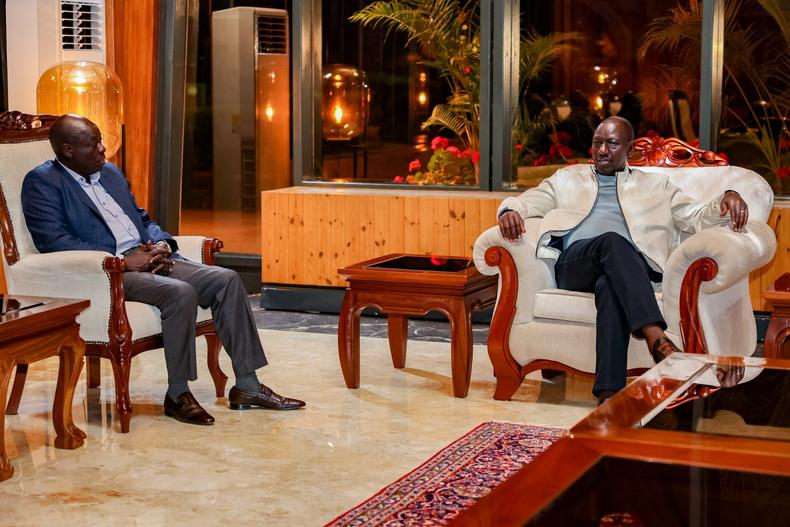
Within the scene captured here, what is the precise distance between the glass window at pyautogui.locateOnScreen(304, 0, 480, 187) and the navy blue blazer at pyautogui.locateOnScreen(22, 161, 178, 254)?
9.05ft

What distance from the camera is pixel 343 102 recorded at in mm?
7172

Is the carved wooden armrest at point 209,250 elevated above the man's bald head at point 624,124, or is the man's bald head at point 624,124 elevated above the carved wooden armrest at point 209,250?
the man's bald head at point 624,124

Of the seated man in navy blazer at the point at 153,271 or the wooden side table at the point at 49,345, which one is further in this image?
the seated man in navy blazer at the point at 153,271

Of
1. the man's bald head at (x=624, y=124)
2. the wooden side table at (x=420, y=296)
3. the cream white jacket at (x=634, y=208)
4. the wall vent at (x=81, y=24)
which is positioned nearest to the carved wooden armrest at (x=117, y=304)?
the wooden side table at (x=420, y=296)

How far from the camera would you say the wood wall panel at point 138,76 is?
720cm

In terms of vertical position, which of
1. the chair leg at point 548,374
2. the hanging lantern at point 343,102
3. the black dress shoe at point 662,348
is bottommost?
the chair leg at point 548,374

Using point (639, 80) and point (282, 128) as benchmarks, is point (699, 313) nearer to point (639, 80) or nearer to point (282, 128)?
point (639, 80)

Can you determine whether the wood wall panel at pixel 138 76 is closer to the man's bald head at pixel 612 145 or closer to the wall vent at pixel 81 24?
the wall vent at pixel 81 24

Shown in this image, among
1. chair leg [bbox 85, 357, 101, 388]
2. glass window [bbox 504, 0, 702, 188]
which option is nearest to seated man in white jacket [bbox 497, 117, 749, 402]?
glass window [bbox 504, 0, 702, 188]

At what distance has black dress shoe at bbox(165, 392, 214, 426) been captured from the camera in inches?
169

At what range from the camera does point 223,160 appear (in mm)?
7547

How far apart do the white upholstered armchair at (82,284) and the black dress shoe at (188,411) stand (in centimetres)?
20

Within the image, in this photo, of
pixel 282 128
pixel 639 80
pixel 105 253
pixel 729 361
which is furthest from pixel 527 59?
pixel 729 361

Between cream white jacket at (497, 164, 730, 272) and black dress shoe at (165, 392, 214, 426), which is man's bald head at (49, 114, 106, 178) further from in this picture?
cream white jacket at (497, 164, 730, 272)
